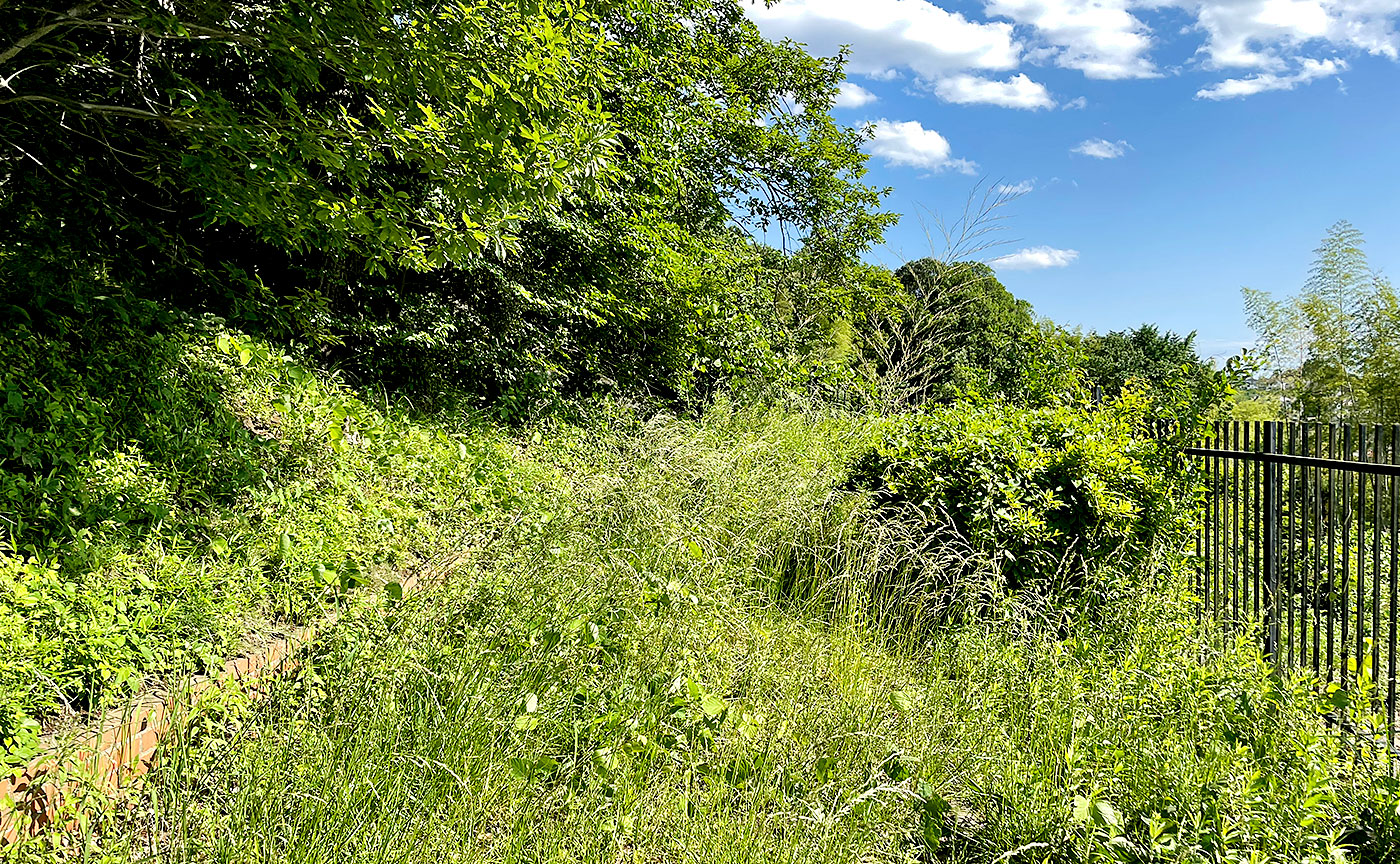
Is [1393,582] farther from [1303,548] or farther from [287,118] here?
[287,118]

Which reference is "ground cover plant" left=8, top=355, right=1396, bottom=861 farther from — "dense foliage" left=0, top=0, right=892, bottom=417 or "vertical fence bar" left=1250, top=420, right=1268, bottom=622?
"dense foliage" left=0, top=0, right=892, bottom=417

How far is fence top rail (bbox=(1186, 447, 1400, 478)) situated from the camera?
10.5 ft

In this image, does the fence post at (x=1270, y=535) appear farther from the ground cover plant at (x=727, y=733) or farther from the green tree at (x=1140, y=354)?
the green tree at (x=1140, y=354)

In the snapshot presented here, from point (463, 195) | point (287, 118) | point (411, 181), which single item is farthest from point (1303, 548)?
point (287, 118)

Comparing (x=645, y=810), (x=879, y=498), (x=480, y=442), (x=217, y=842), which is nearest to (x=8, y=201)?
(x=480, y=442)

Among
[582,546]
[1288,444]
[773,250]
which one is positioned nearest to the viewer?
[582,546]

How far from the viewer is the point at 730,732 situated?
8.78 feet

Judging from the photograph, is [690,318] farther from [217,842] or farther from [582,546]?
[217,842]

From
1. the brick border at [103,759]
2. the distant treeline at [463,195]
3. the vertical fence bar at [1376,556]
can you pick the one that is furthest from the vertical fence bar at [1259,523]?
the brick border at [103,759]

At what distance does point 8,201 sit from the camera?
440cm

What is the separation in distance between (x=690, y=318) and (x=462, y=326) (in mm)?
2867

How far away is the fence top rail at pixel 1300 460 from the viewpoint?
320 centimetres

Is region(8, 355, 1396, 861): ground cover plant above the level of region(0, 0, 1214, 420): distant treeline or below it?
below

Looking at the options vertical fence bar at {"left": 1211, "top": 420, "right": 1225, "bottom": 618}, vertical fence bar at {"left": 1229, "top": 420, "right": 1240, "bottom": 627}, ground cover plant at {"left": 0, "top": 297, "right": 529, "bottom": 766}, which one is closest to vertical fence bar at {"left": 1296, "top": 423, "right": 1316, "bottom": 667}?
vertical fence bar at {"left": 1229, "top": 420, "right": 1240, "bottom": 627}
